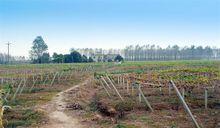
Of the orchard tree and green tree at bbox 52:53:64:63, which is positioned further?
the orchard tree

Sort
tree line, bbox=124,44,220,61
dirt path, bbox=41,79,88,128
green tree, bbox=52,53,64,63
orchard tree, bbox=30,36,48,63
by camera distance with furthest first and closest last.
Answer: tree line, bbox=124,44,220,61, orchard tree, bbox=30,36,48,63, green tree, bbox=52,53,64,63, dirt path, bbox=41,79,88,128

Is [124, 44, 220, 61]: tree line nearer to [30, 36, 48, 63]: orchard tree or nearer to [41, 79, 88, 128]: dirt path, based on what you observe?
[30, 36, 48, 63]: orchard tree

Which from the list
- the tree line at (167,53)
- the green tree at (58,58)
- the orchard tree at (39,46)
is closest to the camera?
the green tree at (58,58)

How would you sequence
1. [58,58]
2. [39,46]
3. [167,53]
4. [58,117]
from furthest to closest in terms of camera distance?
[167,53] < [39,46] < [58,58] < [58,117]

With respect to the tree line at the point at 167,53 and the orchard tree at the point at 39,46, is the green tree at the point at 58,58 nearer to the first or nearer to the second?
the orchard tree at the point at 39,46

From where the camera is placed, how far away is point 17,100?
67.7 feet

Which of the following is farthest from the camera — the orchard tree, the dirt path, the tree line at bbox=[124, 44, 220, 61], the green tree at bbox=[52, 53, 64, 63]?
the tree line at bbox=[124, 44, 220, 61]

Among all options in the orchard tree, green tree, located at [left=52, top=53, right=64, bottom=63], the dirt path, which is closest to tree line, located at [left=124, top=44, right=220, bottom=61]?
the orchard tree

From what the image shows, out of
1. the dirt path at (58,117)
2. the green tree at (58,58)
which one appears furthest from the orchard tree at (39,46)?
the dirt path at (58,117)

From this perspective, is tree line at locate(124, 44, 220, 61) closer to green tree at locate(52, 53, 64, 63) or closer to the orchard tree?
the orchard tree

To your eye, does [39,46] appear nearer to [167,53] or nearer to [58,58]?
[58,58]

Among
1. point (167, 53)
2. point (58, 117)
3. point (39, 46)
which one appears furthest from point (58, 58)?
point (167, 53)

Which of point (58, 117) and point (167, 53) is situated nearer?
point (58, 117)

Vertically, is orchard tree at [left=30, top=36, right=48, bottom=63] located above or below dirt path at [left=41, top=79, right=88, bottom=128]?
above
